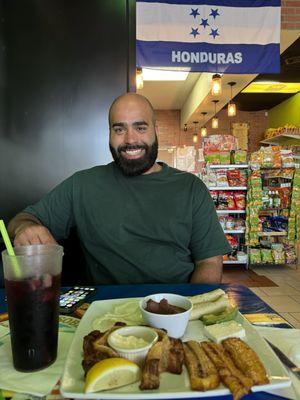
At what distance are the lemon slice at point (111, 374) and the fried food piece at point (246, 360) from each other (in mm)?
190

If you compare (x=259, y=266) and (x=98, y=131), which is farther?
(x=259, y=266)

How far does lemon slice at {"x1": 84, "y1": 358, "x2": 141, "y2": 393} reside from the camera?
0.52 meters

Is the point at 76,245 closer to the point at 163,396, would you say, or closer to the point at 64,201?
the point at 64,201

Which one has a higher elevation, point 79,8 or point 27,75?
point 79,8

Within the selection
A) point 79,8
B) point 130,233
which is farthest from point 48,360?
point 79,8

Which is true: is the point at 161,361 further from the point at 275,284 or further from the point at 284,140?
the point at 284,140

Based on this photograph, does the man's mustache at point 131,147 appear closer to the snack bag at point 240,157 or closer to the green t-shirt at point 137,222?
the green t-shirt at point 137,222

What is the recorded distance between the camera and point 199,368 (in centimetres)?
58

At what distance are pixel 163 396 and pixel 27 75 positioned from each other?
1992 mm

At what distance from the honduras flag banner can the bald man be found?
134cm

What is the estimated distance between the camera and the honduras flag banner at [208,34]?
2.69 meters

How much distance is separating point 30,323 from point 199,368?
0.34 metres

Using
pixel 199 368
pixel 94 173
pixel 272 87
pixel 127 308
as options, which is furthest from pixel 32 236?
pixel 272 87

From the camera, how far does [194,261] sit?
59.4 inches
